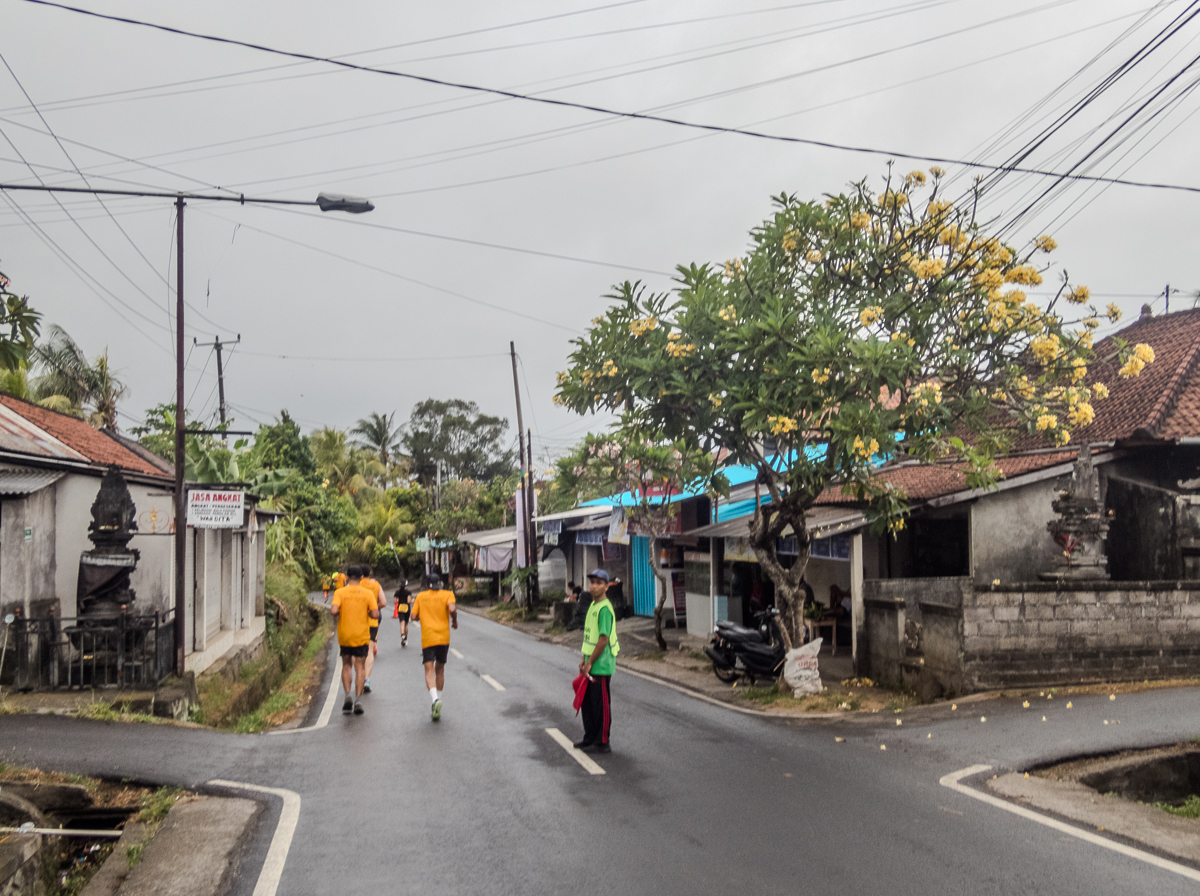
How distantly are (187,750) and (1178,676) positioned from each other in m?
12.4

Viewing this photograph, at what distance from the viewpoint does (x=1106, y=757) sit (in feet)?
28.9

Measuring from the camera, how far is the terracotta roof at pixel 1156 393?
1508cm

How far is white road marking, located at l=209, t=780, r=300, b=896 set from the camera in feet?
17.5

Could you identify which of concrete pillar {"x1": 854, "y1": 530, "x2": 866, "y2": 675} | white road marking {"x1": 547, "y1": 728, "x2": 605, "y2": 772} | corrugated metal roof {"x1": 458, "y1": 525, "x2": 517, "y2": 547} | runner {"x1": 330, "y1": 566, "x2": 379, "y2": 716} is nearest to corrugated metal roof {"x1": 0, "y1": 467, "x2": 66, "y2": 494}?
runner {"x1": 330, "y1": 566, "x2": 379, "y2": 716}

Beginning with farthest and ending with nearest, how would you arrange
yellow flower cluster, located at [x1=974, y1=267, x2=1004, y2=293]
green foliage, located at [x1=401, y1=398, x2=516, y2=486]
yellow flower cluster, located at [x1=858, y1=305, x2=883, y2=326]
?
green foliage, located at [x1=401, y1=398, x2=516, y2=486]
yellow flower cluster, located at [x1=974, y1=267, x2=1004, y2=293]
yellow flower cluster, located at [x1=858, y1=305, x2=883, y2=326]

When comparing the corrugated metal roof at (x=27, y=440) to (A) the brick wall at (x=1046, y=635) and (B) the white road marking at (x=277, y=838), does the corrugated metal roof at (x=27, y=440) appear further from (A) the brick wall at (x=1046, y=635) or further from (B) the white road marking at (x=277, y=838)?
(A) the brick wall at (x=1046, y=635)

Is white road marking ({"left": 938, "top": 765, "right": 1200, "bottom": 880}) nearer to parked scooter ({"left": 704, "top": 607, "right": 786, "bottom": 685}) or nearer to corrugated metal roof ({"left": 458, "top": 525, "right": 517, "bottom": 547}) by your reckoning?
parked scooter ({"left": 704, "top": 607, "right": 786, "bottom": 685})

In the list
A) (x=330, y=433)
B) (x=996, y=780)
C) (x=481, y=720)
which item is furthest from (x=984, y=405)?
(x=330, y=433)

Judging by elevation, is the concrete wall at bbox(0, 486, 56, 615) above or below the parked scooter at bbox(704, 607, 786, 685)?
above

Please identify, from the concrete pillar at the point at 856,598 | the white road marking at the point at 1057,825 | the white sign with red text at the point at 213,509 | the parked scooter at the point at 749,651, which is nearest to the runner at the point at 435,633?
the white sign with red text at the point at 213,509

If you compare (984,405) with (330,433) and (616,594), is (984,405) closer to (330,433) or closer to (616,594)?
(616,594)

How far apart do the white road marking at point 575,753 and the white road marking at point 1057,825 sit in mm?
2910

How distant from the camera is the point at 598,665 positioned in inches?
355

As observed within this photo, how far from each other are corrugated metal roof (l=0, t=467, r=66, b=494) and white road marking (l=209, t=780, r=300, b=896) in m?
5.70
